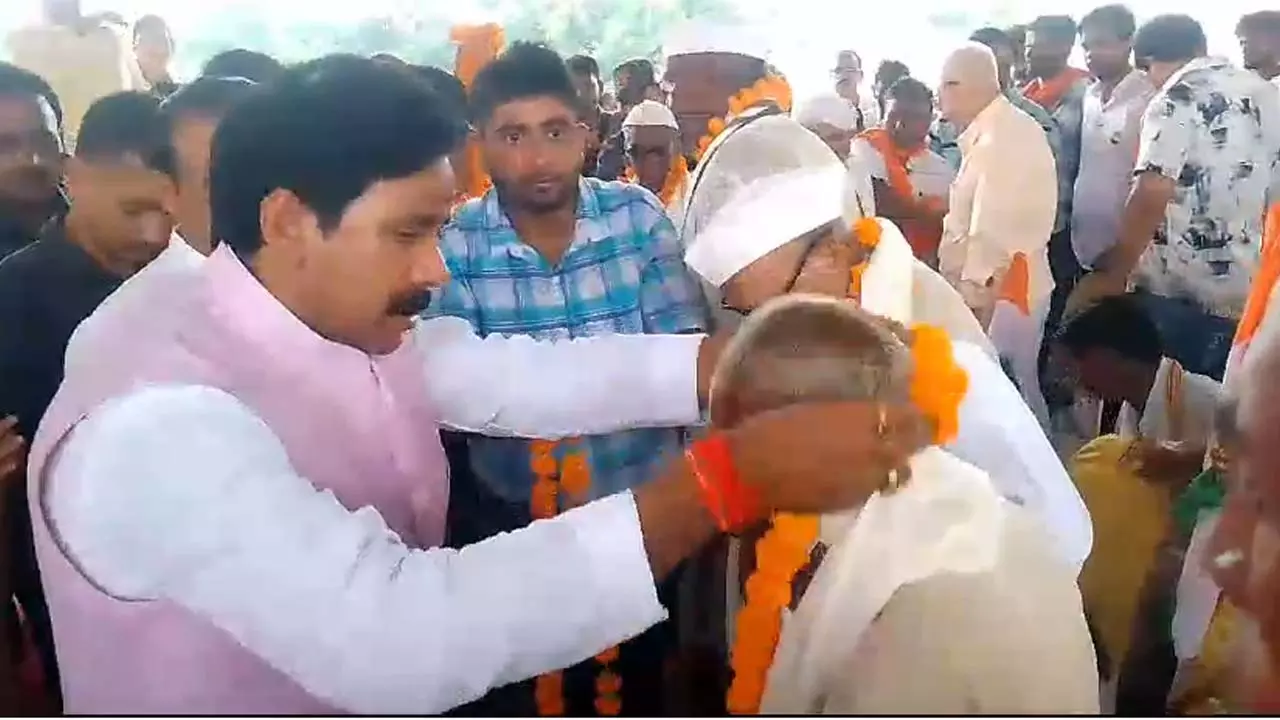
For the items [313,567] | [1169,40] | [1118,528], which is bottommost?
[1118,528]

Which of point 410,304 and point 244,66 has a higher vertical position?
point 244,66

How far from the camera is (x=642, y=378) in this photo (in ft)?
4.37

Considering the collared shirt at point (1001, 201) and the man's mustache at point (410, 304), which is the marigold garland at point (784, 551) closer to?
the collared shirt at point (1001, 201)

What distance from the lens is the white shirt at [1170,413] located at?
129 centimetres

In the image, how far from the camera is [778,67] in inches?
52.9

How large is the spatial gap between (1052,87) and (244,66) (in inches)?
33.8

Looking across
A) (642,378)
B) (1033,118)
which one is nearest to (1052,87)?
(1033,118)

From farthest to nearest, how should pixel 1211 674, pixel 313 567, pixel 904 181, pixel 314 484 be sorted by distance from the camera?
pixel 904 181, pixel 1211 674, pixel 314 484, pixel 313 567

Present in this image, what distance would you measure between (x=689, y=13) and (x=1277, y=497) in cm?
76

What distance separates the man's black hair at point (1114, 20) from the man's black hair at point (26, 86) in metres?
1.07

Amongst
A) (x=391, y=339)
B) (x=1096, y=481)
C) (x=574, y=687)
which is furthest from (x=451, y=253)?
(x=1096, y=481)

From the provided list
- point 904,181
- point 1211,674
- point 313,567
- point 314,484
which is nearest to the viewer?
point 313,567

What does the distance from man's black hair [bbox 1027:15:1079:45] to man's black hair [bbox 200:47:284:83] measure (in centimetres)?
78

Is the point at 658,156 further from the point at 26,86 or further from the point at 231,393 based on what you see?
the point at 26,86
